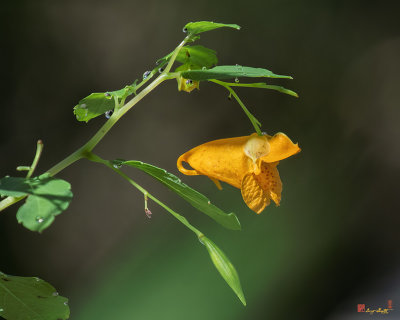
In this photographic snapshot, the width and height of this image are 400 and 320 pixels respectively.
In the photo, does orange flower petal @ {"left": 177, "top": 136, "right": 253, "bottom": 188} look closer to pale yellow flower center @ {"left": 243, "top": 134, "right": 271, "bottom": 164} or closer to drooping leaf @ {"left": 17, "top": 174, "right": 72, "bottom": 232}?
pale yellow flower center @ {"left": 243, "top": 134, "right": 271, "bottom": 164}

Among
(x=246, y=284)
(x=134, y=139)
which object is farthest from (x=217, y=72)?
(x=134, y=139)

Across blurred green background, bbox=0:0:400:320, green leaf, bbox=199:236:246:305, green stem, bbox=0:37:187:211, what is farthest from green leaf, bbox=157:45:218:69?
blurred green background, bbox=0:0:400:320

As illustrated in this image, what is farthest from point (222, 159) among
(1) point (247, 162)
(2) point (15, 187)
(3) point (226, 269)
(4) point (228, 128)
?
(4) point (228, 128)

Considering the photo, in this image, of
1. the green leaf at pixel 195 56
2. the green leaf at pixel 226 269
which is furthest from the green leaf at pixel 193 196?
the green leaf at pixel 195 56

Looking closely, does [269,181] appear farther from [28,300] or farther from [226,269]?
[28,300]

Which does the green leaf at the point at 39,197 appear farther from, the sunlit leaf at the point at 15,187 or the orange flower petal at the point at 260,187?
the orange flower petal at the point at 260,187
